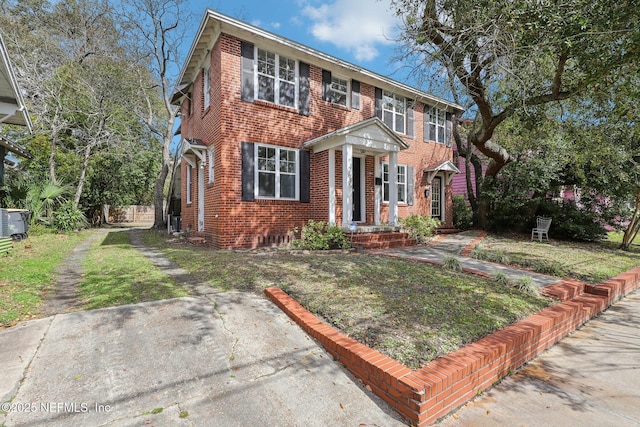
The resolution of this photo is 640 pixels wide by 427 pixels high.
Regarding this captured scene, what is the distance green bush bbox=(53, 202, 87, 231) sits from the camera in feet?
39.8

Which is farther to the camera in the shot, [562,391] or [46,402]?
[562,391]

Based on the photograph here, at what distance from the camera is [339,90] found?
1057 cm

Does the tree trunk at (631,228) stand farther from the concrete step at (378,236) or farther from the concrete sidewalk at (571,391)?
the concrete sidewalk at (571,391)

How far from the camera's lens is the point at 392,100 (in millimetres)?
12047

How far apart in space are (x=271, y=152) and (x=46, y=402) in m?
7.49

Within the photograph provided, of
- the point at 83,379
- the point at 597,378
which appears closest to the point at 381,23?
the point at 597,378

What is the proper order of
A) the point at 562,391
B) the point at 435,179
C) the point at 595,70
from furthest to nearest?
the point at 435,179, the point at 595,70, the point at 562,391

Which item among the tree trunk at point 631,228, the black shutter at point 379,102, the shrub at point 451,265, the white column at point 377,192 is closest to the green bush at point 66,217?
the white column at point 377,192

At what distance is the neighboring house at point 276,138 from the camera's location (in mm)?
8242

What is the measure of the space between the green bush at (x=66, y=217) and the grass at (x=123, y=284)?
7.89 metres

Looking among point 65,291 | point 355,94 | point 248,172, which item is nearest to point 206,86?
point 248,172

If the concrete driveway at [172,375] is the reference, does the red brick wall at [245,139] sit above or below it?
above

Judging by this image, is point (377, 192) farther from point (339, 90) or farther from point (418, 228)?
point (339, 90)

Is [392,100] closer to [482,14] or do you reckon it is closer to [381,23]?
[381,23]
